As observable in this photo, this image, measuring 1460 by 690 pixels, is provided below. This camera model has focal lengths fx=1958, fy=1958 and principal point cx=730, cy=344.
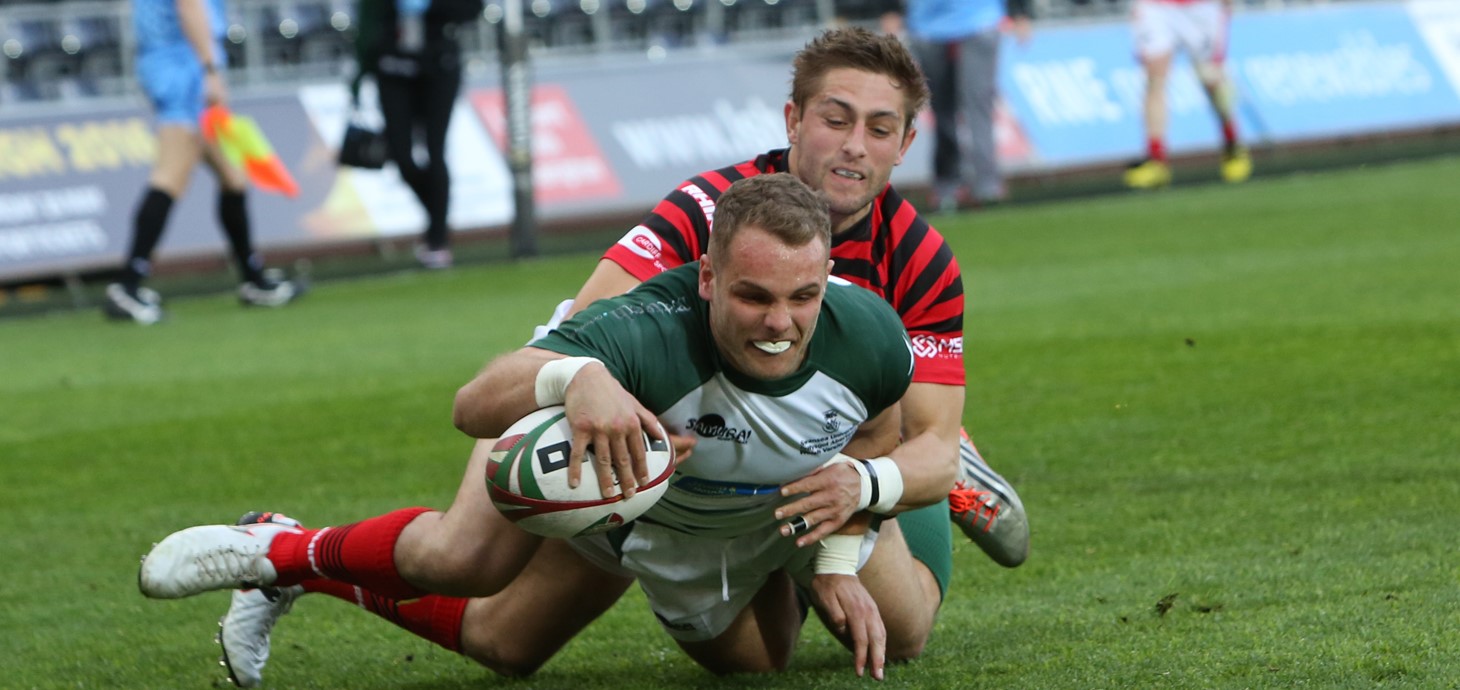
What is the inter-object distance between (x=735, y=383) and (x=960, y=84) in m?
13.0

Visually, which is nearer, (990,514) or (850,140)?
(850,140)

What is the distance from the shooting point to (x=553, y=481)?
378cm

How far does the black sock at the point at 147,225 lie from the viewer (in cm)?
1217

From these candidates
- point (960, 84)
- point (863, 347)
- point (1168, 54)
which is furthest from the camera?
point (1168, 54)

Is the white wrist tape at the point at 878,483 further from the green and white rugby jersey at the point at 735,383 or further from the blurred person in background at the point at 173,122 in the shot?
the blurred person in background at the point at 173,122

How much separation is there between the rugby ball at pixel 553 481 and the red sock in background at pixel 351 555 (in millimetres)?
855

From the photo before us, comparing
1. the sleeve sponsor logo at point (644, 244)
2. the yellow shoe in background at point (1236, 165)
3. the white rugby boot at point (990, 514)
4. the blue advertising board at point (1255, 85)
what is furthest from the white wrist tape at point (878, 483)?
the blue advertising board at point (1255, 85)

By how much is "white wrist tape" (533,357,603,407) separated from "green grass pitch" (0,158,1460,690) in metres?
1.04

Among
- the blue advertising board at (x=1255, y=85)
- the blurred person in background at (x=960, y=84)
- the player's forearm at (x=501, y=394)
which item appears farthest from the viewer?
the blue advertising board at (x=1255, y=85)

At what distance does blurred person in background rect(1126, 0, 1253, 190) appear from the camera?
16.8m

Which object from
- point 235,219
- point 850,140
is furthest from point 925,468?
point 235,219

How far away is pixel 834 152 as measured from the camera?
4.65 meters

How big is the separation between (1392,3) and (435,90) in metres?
11.2

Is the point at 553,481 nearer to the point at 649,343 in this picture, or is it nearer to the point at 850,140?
the point at 649,343
